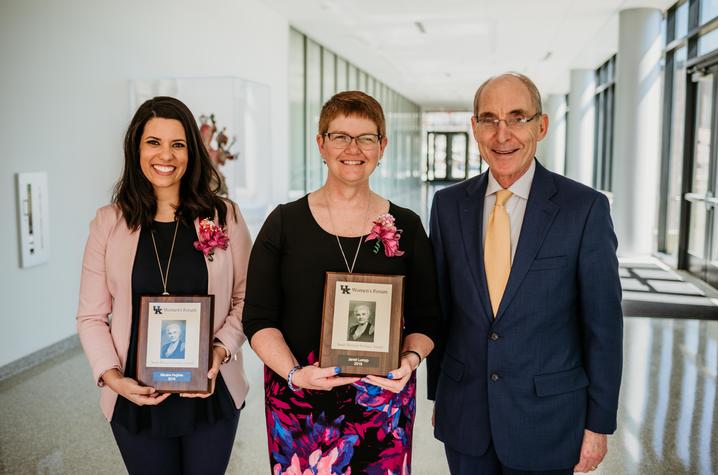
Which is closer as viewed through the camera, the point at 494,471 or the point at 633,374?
the point at 494,471

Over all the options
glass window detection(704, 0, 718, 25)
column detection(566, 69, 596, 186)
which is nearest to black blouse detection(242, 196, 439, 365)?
glass window detection(704, 0, 718, 25)

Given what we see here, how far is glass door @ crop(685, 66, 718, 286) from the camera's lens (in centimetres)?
880

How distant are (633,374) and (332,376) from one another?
3.95 metres

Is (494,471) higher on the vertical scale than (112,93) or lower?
lower

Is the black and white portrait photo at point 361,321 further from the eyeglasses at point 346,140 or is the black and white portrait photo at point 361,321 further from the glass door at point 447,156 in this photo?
the glass door at point 447,156

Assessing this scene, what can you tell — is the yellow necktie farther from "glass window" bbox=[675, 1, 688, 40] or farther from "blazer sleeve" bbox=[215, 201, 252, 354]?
"glass window" bbox=[675, 1, 688, 40]

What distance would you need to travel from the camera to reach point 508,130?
1.92m

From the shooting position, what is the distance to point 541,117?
199cm

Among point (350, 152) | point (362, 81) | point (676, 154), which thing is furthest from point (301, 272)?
point (362, 81)

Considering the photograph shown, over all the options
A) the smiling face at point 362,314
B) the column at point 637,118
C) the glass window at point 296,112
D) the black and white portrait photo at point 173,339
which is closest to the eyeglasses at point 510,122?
the smiling face at point 362,314

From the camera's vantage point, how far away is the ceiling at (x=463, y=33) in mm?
10078

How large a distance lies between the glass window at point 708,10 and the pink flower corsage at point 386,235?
861 centimetres

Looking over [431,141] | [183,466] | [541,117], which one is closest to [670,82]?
[541,117]

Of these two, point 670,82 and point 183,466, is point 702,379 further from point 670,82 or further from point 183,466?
point 670,82
